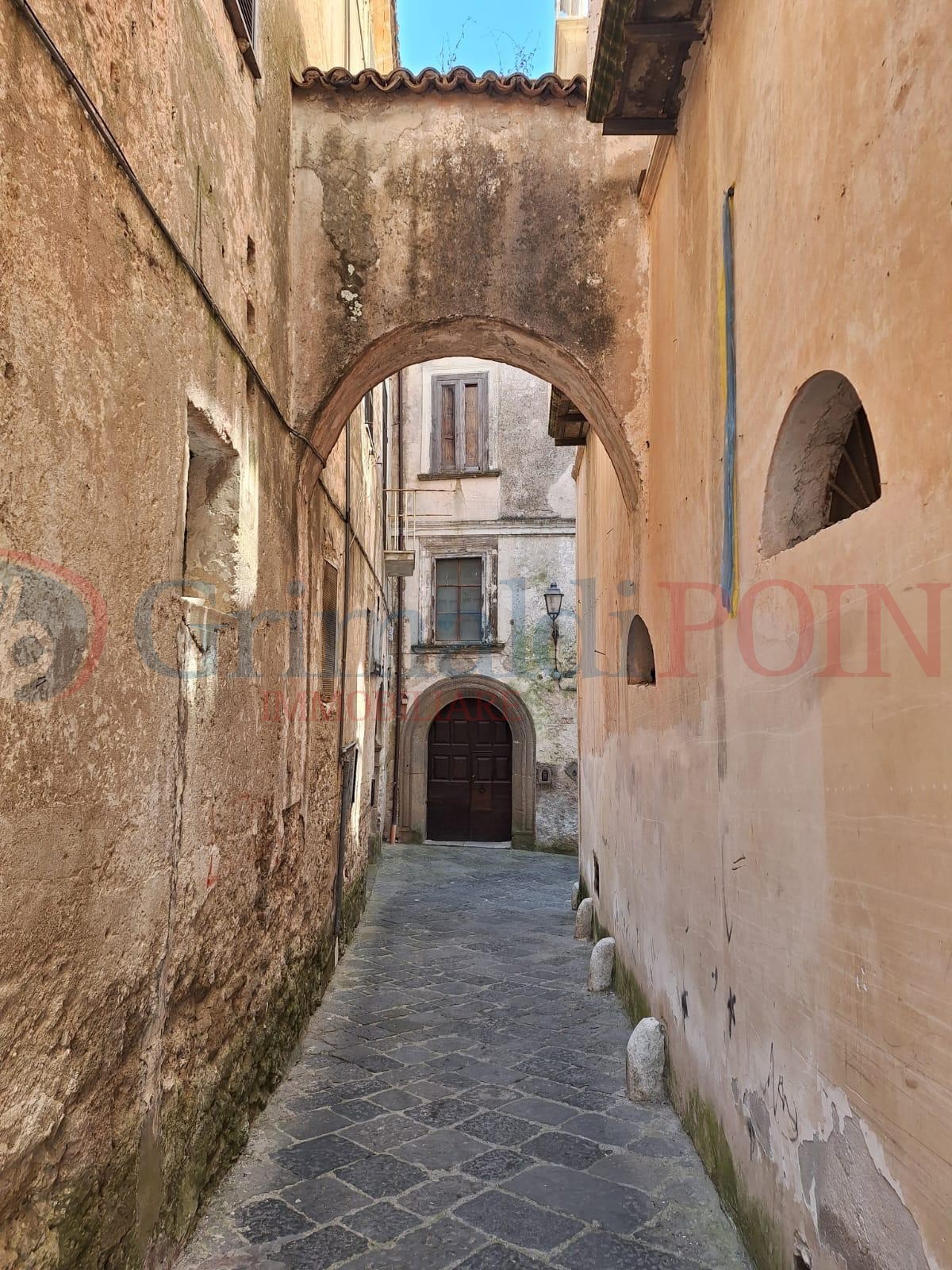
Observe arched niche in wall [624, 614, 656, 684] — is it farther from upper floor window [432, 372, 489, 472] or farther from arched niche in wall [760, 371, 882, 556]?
upper floor window [432, 372, 489, 472]

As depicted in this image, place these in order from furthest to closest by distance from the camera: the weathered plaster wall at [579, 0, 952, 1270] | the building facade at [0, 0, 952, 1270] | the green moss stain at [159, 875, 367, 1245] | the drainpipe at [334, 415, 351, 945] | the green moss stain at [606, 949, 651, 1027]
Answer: the drainpipe at [334, 415, 351, 945]
the green moss stain at [606, 949, 651, 1027]
the green moss stain at [159, 875, 367, 1245]
the building facade at [0, 0, 952, 1270]
the weathered plaster wall at [579, 0, 952, 1270]

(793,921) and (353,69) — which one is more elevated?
(353,69)

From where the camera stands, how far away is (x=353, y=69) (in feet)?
29.2

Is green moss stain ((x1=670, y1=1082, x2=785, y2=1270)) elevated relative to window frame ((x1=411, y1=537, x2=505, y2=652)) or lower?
lower

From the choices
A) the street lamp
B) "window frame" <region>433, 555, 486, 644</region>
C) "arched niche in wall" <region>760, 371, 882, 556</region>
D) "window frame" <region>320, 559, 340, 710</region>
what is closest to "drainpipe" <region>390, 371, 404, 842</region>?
"window frame" <region>433, 555, 486, 644</region>

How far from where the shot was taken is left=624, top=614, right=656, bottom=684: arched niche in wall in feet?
18.2

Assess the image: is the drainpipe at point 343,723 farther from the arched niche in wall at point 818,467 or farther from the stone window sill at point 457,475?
the stone window sill at point 457,475

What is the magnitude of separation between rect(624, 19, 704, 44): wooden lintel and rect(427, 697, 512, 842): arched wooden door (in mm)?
11353

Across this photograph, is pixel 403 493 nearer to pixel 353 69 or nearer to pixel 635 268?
pixel 353 69

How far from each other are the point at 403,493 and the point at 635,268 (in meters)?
9.68

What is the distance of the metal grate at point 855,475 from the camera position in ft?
8.27

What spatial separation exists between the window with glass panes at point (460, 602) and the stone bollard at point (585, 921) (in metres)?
7.19

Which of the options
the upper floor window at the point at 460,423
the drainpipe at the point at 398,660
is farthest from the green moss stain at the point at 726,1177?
the upper floor window at the point at 460,423

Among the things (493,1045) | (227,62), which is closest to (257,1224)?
(493,1045)
